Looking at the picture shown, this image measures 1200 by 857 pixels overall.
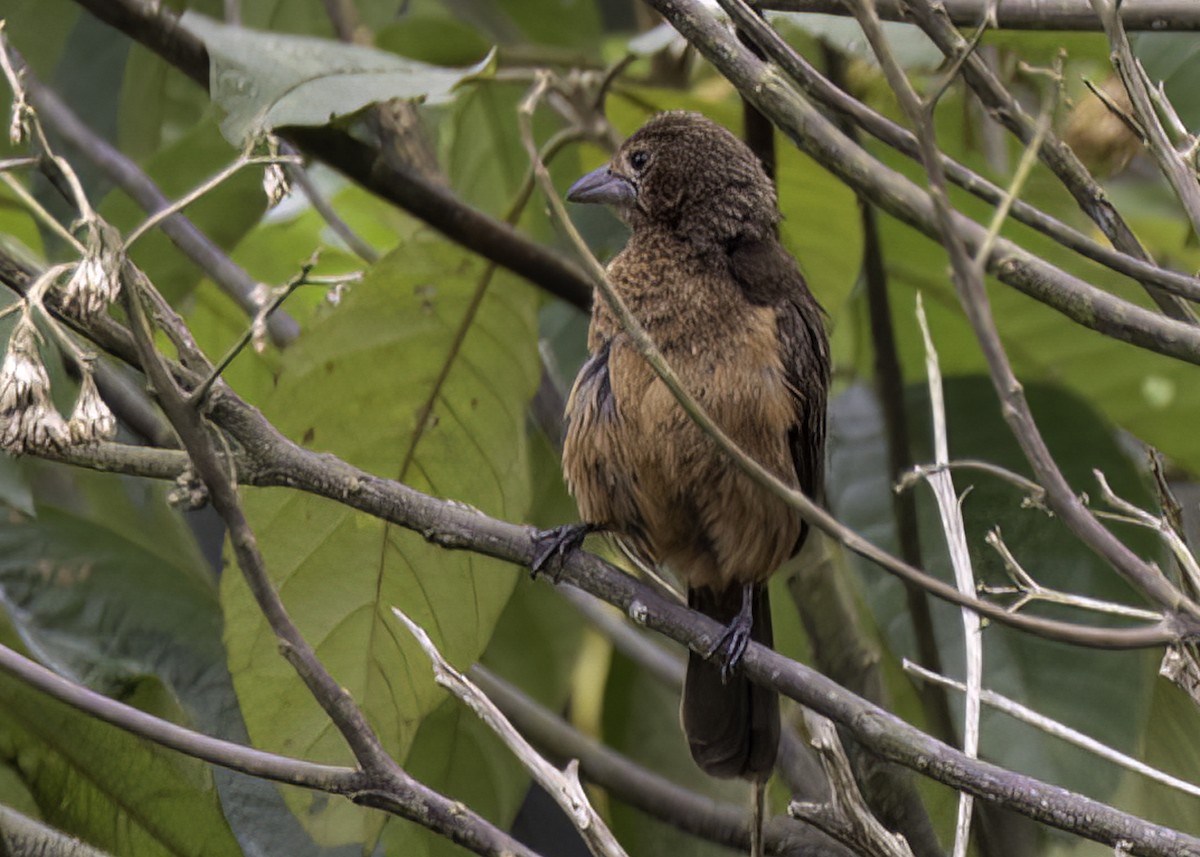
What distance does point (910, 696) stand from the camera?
10.2 feet

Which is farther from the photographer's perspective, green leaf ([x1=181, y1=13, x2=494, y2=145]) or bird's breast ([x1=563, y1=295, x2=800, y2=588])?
bird's breast ([x1=563, y1=295, x2=800, y2=588])

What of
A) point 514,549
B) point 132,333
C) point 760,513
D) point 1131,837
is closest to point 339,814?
point 514,549

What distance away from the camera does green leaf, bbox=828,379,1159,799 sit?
2.74m

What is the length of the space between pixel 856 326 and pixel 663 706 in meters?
0.97

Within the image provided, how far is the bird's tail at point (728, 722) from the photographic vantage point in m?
2.86

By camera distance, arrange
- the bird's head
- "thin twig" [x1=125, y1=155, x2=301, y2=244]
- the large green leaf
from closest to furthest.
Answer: "thin twig" [x1=125, y1=155, x2=301, y2=244], the large green leaf, the bird's head

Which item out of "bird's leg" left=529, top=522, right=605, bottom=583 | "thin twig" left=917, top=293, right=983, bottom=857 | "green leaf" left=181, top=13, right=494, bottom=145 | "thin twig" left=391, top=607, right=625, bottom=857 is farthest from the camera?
"green leaf" left=181, top=13, right=494, bottom=145

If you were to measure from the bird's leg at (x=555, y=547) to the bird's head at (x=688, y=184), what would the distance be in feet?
2.14

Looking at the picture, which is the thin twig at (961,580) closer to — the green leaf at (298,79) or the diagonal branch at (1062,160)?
the diagonal branch at (1062,160)

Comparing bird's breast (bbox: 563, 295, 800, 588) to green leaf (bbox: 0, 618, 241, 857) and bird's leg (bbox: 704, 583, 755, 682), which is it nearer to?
bird's leg (bbox: 704, 583, 755, 682)

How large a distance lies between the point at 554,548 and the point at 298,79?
0.85 meters

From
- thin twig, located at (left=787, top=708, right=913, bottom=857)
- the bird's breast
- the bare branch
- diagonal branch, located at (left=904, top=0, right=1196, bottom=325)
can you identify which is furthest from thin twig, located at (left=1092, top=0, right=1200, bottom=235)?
the bird's breast

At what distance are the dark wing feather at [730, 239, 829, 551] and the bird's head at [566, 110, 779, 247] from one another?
0.06 metres

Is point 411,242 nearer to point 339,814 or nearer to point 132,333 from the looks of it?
point 339,814
